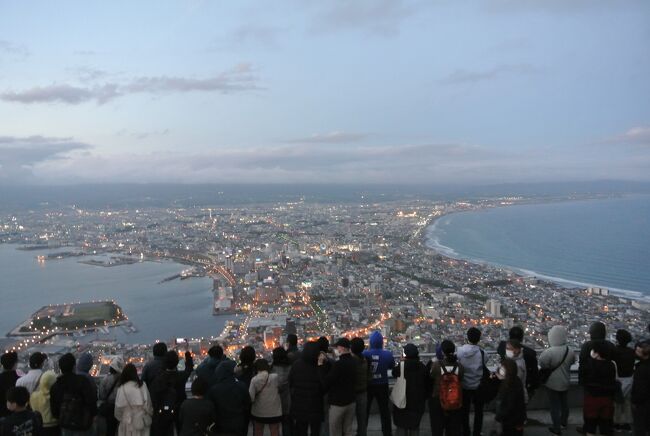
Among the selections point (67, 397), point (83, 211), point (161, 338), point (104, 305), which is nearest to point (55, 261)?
point (104, 305)

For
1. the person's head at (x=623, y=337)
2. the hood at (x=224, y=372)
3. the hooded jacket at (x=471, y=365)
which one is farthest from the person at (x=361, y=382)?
the person's head at (x=623, y=337)

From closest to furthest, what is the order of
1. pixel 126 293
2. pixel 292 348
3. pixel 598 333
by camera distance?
pixel 598 333 → pixel 292 348 → pixel 126 293

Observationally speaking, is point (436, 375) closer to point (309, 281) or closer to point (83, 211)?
point (309, 281)

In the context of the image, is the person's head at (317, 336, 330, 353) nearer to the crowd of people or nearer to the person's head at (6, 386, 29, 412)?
the crowd of people

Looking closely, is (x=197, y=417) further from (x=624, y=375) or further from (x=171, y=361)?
(x=624, y=375)

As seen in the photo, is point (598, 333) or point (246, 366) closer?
point (246, 366)

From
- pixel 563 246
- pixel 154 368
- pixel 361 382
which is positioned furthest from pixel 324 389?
pixel 563 246

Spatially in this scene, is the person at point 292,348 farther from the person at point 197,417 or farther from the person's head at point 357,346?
the person at point 197,417
